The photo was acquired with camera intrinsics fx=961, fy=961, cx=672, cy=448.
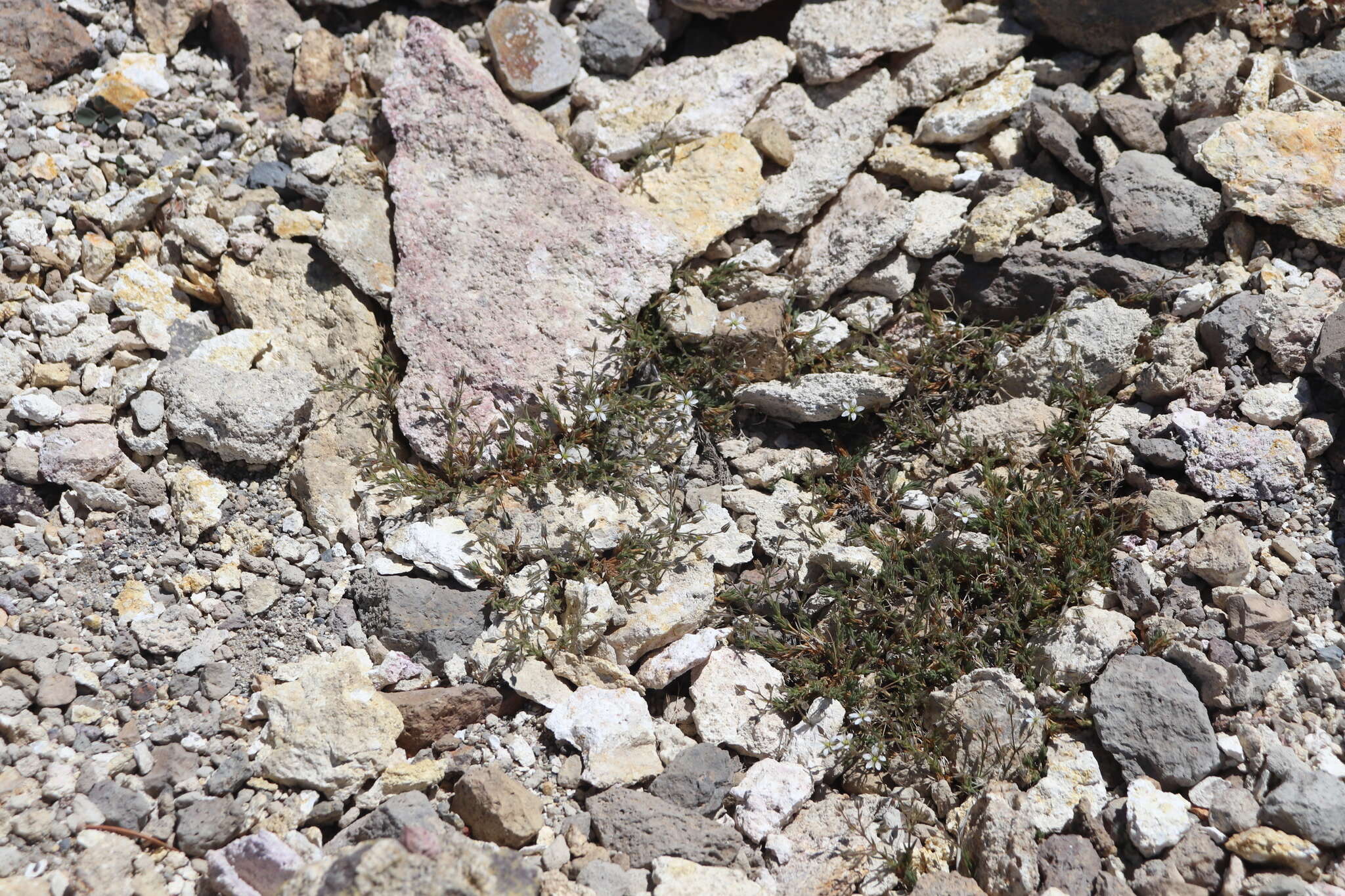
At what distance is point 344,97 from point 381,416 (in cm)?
191

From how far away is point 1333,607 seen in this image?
3758 millimetres

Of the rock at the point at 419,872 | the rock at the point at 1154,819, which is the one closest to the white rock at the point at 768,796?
the rock at the point at 419,872

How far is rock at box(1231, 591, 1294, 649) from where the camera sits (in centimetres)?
362

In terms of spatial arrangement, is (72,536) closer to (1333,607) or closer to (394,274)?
(394,274)

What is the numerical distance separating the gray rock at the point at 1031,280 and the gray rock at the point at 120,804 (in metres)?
3.93

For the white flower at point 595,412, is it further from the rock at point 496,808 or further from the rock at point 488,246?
the rock at point 496,808

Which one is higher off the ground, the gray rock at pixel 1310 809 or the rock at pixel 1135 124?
the rock at pixel 1135 124

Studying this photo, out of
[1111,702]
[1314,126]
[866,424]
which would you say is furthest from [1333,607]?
[1314,126]

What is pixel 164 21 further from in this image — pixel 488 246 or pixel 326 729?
pixel 326 729

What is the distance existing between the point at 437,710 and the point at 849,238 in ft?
9.41

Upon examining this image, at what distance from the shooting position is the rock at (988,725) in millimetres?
3619

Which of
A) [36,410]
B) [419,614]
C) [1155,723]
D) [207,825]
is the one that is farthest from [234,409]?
[1155,723]

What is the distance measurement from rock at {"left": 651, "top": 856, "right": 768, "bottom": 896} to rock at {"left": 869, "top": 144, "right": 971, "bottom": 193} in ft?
10.8

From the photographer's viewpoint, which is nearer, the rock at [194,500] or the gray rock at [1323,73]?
the rock at [194,500]
